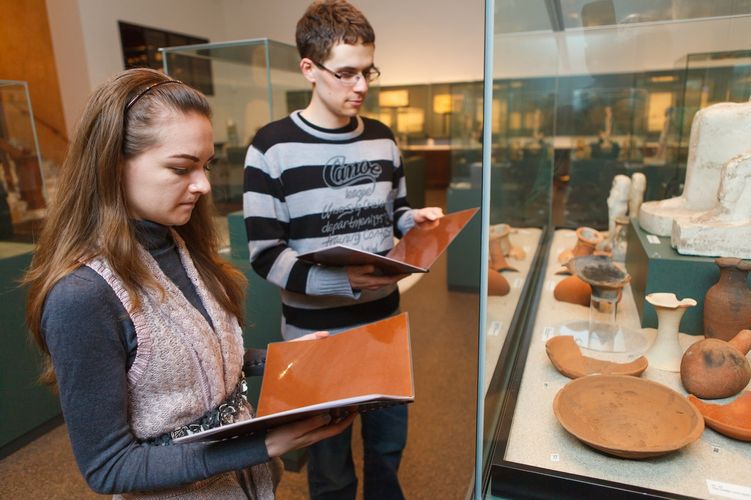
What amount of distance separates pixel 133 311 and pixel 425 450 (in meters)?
2.03

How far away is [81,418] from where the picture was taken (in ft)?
2.57

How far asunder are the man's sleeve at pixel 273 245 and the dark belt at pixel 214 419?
45 cm

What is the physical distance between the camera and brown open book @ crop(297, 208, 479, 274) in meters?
1.34

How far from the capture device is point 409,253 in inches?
62.3

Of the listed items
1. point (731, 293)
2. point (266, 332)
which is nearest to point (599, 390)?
point (731, 293)

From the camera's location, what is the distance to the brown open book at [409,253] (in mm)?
1341

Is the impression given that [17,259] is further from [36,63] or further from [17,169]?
[36,63]

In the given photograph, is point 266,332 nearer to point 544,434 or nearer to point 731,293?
point 544,434

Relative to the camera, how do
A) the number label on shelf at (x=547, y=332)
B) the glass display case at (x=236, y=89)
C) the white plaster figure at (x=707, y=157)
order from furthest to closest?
the glass display case at (x=236, y=89), the white plaster figure at (x=707, y=157), the number label on shelf at (x=547, y=332)

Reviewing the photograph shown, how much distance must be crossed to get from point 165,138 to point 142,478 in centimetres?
55

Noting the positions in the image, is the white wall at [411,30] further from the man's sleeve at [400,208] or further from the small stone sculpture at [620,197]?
the man's sleeve at [400,208]

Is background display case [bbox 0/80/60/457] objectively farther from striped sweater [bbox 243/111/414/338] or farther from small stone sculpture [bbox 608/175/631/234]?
small stone sculpture [bbox 608/175/631/234]

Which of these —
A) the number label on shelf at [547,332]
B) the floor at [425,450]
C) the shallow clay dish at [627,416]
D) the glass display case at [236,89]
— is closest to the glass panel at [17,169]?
the glass display case at [236,89]

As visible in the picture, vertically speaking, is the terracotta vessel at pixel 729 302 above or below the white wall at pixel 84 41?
below
